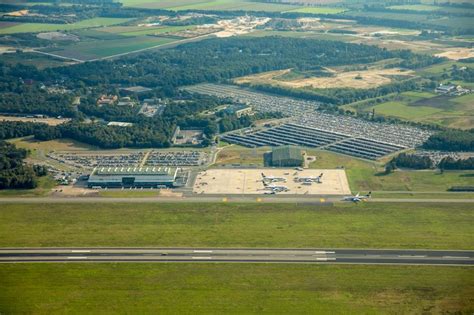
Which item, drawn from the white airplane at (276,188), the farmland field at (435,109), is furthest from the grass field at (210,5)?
the white airplane at (276,188)

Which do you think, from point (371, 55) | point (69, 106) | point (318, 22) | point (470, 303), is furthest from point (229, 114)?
point (318, 22)

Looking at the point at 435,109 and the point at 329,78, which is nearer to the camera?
the point at 435,109

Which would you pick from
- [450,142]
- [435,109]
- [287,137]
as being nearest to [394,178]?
[450,142]

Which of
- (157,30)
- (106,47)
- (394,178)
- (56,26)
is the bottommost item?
(394,178)

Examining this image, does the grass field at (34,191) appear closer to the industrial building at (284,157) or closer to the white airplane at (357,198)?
the industrial building at (284,157)

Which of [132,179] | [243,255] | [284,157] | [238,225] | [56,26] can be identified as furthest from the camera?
[56,26]

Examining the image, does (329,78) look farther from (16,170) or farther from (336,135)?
(16,170)

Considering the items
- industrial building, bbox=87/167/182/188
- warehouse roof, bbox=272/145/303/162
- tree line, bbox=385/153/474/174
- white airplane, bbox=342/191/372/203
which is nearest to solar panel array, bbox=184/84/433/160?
warehouse roof, bbox=272/145/303/162

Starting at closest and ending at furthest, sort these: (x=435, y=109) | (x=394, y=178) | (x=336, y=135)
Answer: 1. (x=394, y=178)
2. (x=336, y=135)
3. (x=435, y=109)
